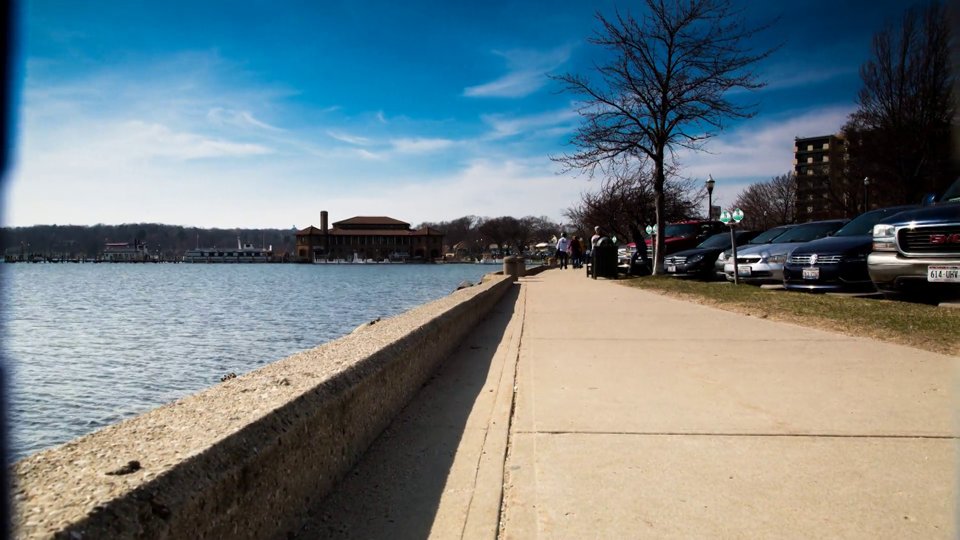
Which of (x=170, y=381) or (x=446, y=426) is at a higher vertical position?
(x=446, y=426)

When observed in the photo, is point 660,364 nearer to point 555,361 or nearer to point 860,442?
point 555,361

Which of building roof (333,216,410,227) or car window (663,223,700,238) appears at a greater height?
building roof (333,216,410,227)

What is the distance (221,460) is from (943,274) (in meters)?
9.56

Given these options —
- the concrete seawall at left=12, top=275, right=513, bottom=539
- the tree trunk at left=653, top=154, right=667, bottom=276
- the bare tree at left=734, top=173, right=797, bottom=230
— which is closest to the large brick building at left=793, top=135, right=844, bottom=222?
the bare tree at left=734, top=173, right=797, bottom=230

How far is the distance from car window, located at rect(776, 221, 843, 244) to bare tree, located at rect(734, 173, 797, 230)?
→ 63.1 metres

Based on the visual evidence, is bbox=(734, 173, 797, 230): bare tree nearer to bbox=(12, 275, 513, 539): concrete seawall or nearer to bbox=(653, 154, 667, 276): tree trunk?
bbox=(653, 154, 667, 276): tree trunk

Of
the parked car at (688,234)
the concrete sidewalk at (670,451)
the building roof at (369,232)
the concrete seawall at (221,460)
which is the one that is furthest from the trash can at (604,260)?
the building roof at (369,232)

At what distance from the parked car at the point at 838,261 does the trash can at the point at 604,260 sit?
972cm

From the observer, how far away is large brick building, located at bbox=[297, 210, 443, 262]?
512ft

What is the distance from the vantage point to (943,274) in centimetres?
818

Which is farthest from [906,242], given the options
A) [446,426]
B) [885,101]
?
[885,101]

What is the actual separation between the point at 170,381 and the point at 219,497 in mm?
9026

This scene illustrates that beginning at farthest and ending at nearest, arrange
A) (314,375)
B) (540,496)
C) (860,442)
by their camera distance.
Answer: (860,442) < (314,375) < (540,496)

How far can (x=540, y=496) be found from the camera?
9.37 feet
